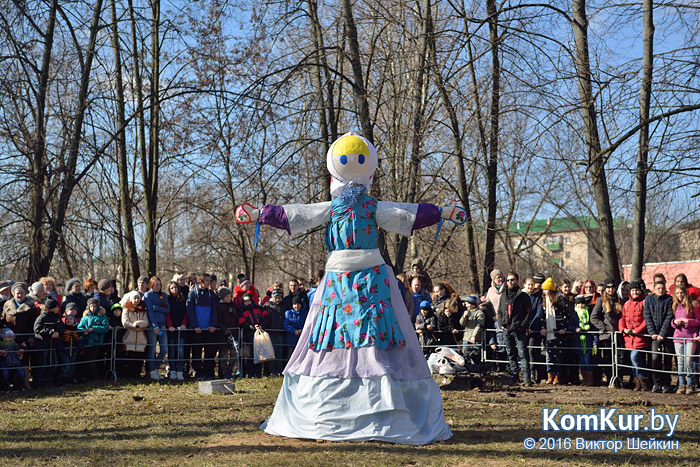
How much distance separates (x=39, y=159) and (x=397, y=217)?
832 centimetres

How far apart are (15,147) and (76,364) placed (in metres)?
4.39

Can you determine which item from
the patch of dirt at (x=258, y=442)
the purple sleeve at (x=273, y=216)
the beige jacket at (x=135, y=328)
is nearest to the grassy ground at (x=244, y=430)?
the patch of dirt at (x=258, y=442)

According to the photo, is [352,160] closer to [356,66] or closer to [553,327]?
[553,327]

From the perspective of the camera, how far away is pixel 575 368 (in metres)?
11.6

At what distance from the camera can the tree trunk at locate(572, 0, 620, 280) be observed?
37.1ft

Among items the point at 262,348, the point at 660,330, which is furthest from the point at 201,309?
the point at 660,330

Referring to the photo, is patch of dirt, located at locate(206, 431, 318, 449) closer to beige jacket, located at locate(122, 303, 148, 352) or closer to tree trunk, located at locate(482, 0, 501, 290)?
beige jacket, located at locate(122, 303, 148, 352)

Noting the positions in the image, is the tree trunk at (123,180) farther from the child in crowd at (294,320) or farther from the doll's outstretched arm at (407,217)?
A: the doll's outstretched arm at (407,217)

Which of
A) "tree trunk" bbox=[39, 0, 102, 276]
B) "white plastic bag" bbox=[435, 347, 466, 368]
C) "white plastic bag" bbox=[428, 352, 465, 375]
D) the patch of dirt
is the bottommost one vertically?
the patch of dirt

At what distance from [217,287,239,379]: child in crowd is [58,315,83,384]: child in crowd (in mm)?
2258

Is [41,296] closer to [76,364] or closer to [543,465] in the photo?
[76,364]

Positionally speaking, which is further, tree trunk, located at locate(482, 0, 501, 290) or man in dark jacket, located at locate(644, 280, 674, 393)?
tree trunk, located at locate(482, 0, 501, 290)

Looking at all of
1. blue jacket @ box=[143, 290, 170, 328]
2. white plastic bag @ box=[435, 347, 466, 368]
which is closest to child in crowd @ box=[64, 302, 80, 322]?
blue jacket @ box=[143, 290, 170, 328]

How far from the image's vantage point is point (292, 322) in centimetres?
1229
